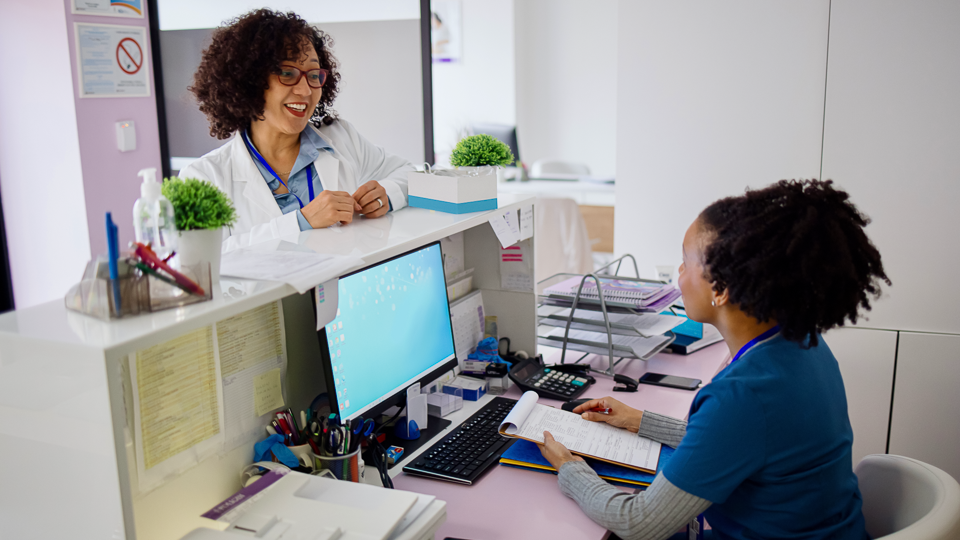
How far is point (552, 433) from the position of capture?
Result: 4.96ft

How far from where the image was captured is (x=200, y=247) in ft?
3.30

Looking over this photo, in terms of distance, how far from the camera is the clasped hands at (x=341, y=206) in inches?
60.1

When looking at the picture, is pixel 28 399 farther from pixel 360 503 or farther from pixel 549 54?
pixel 549 54

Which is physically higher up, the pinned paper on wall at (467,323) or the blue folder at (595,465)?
the pinned paper on wall at (467,323)

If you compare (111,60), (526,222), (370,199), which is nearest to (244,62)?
(370,199)

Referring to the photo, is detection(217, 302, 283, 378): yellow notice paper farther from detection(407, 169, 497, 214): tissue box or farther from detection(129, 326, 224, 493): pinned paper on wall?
detection(407, 169, 497, 214): tissue box

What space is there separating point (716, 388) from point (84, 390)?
93 cm

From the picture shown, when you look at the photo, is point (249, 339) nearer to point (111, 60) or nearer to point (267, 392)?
point (267, 392)

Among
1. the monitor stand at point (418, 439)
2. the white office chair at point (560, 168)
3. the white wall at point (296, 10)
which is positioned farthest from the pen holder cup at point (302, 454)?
the white office chair at point (560, 168)

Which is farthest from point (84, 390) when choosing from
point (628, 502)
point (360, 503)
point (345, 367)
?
point (628, 502)

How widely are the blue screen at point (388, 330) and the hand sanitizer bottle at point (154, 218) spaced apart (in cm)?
40

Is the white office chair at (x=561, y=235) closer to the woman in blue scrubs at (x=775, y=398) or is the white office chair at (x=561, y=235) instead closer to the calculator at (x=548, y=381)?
the calculator at (x=548, y=381)

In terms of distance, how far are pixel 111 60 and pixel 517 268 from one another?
2.74 metres

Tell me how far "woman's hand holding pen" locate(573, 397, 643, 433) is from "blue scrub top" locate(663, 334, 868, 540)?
1.10ft
